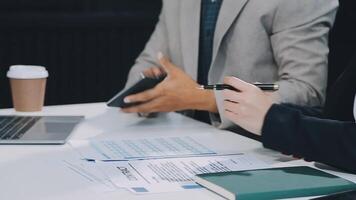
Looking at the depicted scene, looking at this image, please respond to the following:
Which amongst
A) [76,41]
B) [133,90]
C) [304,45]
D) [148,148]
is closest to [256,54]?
[304,45]

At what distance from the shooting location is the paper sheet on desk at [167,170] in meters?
1.08

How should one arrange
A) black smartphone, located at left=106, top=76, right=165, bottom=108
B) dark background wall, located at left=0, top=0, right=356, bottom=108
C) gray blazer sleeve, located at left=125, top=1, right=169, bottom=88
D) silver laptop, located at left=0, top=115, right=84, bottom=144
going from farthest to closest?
dark background wall, located at left=0, top=0, right=356, bottom=108
gray blazer sleeve, located at left=125, top=1, right=169, bottom=88
black smartphone, located at left=106, top=76, right=165, bottom=108
silver laptop, located at left=0, top=115, right=84, bottom=144

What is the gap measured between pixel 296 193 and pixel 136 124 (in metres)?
0.74

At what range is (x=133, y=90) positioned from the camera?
5.57ft

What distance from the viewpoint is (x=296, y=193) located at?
1.03 meters

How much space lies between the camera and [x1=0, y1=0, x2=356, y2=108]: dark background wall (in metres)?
2.91

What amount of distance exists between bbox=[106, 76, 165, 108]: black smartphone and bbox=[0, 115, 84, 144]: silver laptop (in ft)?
0.35

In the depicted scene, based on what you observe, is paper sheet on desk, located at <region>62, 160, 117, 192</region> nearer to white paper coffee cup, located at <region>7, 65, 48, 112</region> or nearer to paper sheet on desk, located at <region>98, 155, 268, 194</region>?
paper sheet on desk, located at <region>98, 155, 268, 194</region>

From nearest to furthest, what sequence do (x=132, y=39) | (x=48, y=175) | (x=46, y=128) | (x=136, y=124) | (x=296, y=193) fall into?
(x=296, y=193), (x=48, y=175), (x=46, y=128), (x=136, y=124), (x=132, y=39)

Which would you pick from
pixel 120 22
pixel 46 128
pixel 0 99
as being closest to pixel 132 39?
pixel 120 22

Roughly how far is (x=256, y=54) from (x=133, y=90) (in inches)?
15.1

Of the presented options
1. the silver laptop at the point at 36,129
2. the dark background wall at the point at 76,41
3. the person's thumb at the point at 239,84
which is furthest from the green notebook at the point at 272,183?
the dark background wall at the point at 76,41

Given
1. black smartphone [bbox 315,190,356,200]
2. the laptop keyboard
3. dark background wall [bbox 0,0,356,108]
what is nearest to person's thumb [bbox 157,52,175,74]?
the laptop keyboard

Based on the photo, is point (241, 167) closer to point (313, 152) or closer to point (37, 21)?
point (313, 152)
